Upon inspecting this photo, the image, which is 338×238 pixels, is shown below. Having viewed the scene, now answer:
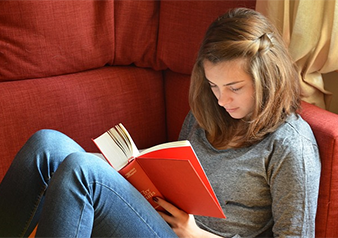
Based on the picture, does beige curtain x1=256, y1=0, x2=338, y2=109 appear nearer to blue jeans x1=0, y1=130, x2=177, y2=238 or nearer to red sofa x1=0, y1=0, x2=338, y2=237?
red sofa x1=0, y1=0, x2=338, y2=237

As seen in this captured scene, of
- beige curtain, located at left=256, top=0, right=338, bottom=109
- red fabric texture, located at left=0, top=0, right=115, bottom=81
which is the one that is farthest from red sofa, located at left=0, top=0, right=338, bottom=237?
beige curtain, located at left=256, top=0, right=338, bottom=109

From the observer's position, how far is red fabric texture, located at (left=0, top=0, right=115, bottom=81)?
1650 millimetres

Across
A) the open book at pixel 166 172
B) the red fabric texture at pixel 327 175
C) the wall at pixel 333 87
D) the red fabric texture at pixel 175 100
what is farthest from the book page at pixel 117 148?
the wall at pixel 333 87

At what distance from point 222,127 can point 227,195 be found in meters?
0.20

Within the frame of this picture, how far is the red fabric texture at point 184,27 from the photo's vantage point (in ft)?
5.47

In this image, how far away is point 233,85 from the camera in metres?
1.24

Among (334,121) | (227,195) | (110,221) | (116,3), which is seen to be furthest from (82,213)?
(116,3)

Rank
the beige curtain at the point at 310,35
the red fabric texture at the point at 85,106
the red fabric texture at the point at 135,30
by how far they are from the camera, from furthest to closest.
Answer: the red fabric texture at the point at 135,30 → the red fabric texture at the point at 85,106 → the beige curtain at the point at 310,35

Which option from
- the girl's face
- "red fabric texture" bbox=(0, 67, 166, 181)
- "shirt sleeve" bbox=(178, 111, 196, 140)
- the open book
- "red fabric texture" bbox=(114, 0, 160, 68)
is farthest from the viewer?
"red fabric texture" bbox=(114, 0, 160, 68)

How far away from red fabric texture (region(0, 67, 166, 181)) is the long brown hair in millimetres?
556

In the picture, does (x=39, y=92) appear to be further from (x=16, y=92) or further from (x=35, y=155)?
(x=35, y=155)

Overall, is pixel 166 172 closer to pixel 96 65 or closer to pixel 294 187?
pixel 294 187

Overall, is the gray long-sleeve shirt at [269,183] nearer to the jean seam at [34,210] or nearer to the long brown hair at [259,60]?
the long brown hair at [259,60]

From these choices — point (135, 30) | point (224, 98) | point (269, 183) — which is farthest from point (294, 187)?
point (135, 30)
